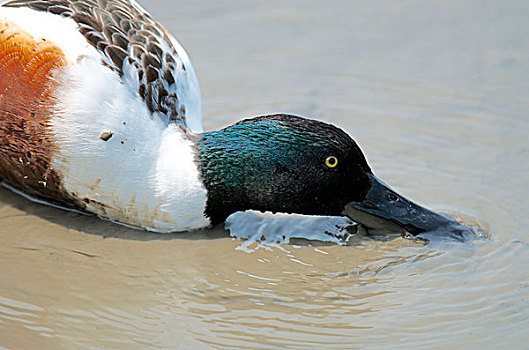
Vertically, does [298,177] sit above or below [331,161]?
below

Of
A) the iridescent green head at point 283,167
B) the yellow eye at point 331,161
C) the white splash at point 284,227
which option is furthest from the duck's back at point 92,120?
the yellow eye at point 331,161

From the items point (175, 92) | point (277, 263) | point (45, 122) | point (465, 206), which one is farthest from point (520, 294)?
point (45, 122)

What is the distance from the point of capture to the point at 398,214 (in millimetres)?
5039

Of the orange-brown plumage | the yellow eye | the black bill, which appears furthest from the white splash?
the orange-brown plumage

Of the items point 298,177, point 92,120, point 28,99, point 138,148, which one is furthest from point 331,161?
point 28,99

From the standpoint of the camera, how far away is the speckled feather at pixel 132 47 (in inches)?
198

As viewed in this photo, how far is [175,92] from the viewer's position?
17.3 ft

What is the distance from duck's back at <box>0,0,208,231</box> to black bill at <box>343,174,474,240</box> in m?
0.96

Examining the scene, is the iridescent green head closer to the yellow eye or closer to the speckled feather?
the yellow eye

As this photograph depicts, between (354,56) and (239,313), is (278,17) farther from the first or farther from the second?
(239,313)

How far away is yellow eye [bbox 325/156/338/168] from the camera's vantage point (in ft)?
16.1

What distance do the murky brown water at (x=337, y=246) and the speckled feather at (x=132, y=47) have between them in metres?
0.82

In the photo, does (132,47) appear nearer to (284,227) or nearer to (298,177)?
(298,177)

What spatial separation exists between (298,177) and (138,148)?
36.6 inches
